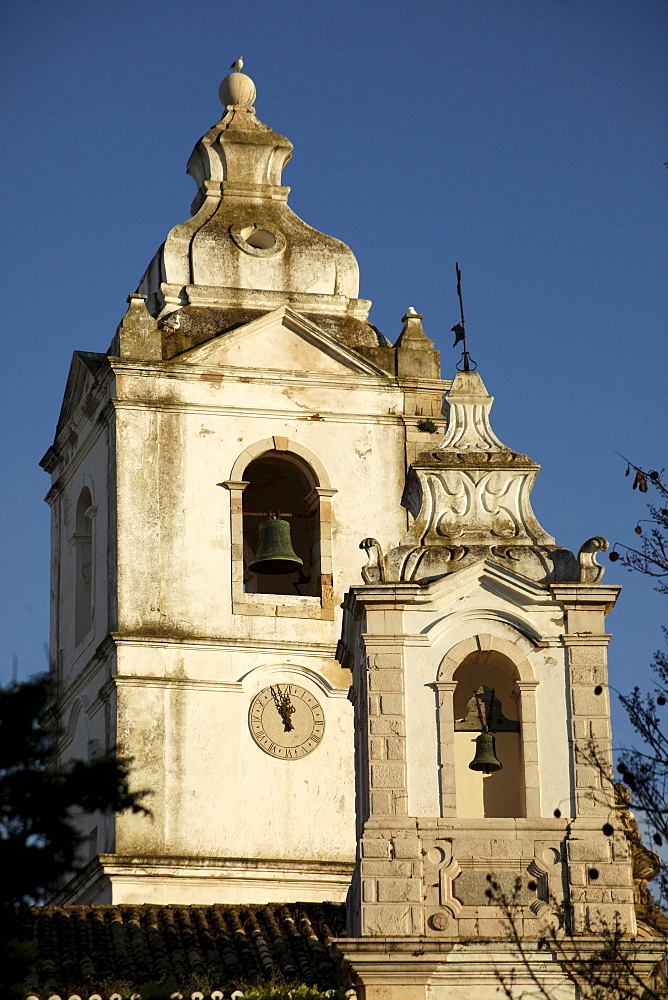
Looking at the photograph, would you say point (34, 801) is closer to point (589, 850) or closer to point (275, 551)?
point (589, 850)

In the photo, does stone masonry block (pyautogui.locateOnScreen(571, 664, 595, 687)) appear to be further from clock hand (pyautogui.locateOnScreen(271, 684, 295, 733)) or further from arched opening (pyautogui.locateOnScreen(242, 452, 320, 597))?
arched opening (pyautogui.locateOnScreen(242, 452, 320, 597))

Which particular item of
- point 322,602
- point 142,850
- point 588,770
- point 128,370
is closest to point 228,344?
point 128,370

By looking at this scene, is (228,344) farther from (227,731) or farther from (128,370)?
(227,731)

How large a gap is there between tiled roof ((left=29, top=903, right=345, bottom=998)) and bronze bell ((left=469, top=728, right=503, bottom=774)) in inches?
84.0

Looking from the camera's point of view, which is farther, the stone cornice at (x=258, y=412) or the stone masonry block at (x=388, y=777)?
the stone cornice at (x=258, y=412)

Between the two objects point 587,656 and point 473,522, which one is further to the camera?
point 473,522

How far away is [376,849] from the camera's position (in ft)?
76.8

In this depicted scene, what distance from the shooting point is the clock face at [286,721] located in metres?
29.8

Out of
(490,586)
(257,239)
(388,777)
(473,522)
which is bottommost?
(388,777)

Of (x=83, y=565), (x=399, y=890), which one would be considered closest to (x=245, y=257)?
(x=83, y=565)

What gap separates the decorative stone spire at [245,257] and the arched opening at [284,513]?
66.0 inches

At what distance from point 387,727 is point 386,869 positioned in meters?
1.29

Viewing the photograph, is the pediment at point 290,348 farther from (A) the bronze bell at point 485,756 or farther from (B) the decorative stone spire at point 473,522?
(A) the bronze bell at point 485,756

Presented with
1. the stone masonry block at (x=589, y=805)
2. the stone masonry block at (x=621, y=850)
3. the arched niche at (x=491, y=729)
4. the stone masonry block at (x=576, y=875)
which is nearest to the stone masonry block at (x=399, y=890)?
the arched niche at (x=491, y=729)
